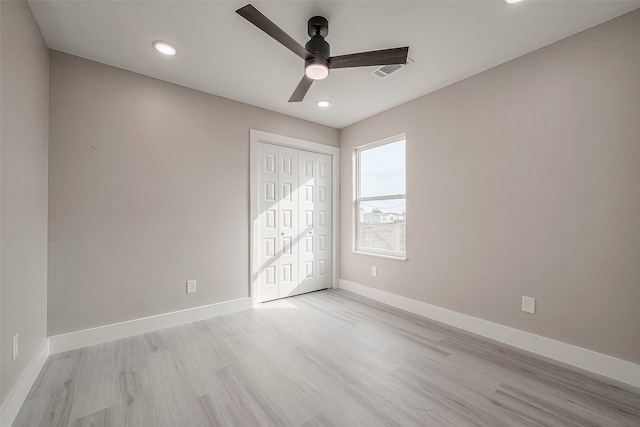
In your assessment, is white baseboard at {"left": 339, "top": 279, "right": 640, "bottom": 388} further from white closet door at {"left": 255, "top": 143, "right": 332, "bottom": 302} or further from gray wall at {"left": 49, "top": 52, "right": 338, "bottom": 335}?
A: gray wall at {"left": 49, "top": 52, "right": 338, "bottom": 335}

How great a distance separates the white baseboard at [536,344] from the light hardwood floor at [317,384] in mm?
84

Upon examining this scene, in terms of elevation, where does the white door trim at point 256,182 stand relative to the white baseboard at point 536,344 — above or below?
above

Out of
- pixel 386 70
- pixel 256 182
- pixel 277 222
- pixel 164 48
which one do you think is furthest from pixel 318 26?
pixel 277 222

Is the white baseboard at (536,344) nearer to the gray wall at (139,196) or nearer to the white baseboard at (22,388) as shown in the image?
the gray wall at (139,196)

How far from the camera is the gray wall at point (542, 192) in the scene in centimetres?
188

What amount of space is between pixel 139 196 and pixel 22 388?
5.27 feet

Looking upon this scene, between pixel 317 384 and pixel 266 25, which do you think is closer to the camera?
pixel 266 25

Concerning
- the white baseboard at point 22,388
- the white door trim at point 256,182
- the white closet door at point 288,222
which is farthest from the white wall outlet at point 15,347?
the white closet door at point 288,222

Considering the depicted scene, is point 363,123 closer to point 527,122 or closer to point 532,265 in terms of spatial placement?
point 527,122

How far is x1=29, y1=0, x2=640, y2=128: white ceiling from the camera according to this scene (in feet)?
5.95

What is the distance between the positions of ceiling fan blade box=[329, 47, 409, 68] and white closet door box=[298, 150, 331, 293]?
2.03 m

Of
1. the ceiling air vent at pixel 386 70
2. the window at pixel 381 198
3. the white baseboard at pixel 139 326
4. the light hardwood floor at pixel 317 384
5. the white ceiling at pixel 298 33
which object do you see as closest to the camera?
the light hardwood floor at pixel 317 384

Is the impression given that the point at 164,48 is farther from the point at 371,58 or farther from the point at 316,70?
the point at 371,58

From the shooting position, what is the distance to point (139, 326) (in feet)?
8.58
